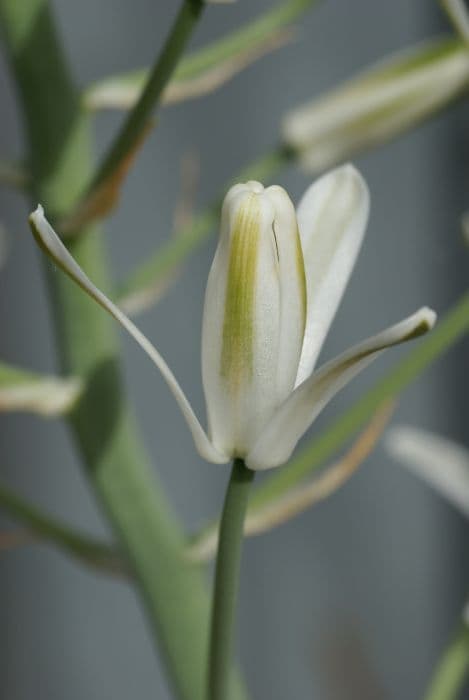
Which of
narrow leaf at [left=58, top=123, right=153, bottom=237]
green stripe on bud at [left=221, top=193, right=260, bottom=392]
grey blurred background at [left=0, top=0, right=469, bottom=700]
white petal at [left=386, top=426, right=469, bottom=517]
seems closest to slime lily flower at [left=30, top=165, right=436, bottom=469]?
green stripe on bud at [left=221, top=193, right=260, bottom=392]

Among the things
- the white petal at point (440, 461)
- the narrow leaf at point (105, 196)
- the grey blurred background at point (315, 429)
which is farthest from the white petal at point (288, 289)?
the grey blurred background at point (315, 429)

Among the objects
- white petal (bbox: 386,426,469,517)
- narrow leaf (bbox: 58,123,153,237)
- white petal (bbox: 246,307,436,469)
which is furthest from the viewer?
white petal (bbox: 386,426,469,517)

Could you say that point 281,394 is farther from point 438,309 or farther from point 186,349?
point 438,309

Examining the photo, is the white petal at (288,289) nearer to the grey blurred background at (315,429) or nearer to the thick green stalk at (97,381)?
the thick green stalk at (97,381)

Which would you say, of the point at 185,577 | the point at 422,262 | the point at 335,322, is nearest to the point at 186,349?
A: the point at 335,322

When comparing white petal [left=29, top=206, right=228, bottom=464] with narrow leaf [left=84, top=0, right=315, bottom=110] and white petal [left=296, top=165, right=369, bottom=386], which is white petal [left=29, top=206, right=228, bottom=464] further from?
narrow leaf [left=84, top=0, right=315, bottom=110]
